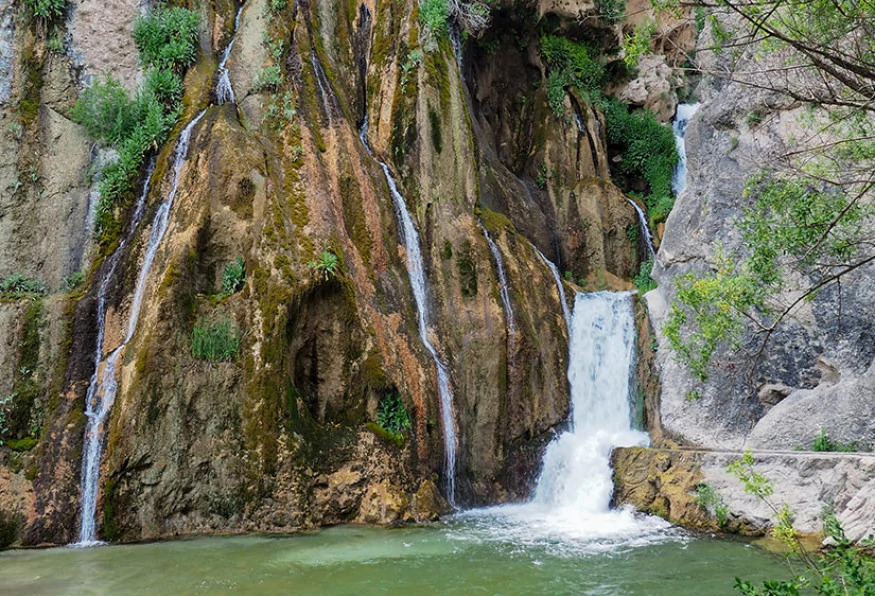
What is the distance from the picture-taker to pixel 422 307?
15.6 metres

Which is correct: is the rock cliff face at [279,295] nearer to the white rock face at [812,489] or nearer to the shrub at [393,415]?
the shrub at [393,415]

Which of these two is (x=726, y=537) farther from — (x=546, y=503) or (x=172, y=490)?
(x=172, y=490)

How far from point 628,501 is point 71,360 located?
1091cm

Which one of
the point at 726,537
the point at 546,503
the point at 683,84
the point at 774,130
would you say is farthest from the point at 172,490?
the point at 683,84

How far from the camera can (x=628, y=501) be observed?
13359mm

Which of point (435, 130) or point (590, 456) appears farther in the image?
point (435, 130)

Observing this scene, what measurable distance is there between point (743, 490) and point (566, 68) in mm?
17078

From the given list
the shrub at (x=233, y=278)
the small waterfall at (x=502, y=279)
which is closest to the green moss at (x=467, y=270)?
the small waterfall at (x=502, y=279)

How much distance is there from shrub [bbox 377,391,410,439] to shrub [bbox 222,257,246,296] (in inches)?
139

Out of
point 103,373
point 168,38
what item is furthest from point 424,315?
point 168,38

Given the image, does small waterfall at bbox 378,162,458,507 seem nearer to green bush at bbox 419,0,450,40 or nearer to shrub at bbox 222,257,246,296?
shrub at bbox 222,257,246,296

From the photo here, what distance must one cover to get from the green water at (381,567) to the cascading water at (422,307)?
2.90 m

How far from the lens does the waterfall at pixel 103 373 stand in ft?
36.7

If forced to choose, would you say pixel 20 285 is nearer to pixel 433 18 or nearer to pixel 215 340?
pixel 215 340
